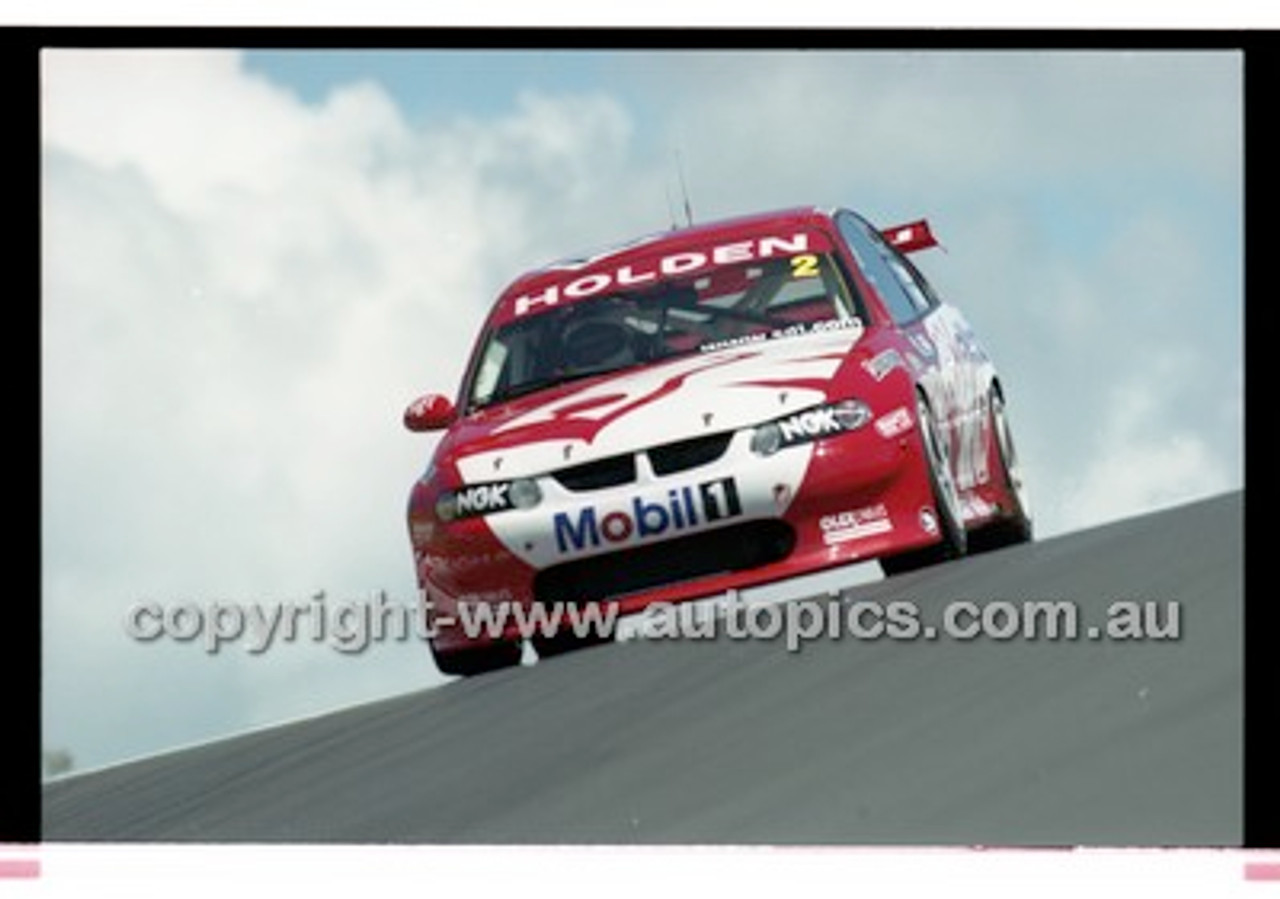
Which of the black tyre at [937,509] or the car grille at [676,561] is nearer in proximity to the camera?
the car grille at [676,561]

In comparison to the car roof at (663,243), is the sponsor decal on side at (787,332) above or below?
below

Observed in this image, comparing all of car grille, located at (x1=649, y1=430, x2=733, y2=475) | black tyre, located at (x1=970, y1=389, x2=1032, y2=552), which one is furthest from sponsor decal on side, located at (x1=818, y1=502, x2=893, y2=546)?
black tyre, located at (x1=970, y1=389, x2=1032, y2=552)

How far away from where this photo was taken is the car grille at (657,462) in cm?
840

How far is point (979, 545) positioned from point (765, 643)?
1.55 metres

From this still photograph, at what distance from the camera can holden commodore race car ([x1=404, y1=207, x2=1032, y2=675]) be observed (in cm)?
842

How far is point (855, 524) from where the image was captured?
8.53m

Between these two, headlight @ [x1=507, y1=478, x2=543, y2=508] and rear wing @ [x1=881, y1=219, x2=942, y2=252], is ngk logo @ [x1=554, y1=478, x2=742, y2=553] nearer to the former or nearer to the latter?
headlight @ [x1=507, y1=478, x2=543, y2=508]

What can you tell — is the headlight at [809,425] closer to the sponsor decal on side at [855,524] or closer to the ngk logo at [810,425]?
the ngk logo at [810,425]

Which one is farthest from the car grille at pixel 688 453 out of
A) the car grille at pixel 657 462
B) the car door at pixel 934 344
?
the car door at pixel 934 344

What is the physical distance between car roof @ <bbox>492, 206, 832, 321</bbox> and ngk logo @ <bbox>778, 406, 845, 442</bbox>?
48.9 inches

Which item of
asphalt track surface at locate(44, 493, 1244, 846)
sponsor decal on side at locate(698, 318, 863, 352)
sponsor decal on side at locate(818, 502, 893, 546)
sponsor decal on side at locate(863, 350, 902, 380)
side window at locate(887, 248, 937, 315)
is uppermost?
side window at locate(887, 248, 937, 315)
